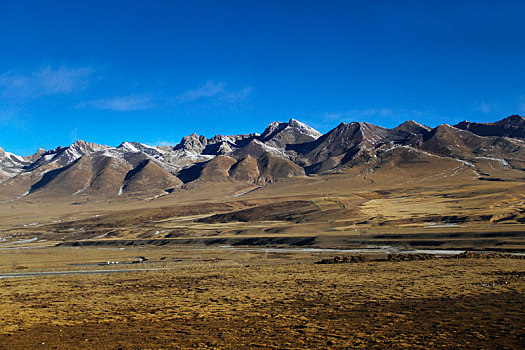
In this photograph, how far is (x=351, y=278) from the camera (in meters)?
34.1

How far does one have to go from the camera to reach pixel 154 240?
99.0 meters

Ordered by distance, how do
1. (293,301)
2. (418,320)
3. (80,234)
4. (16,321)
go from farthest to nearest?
(80,234)
(293,301)
(16,321)
(418,320)

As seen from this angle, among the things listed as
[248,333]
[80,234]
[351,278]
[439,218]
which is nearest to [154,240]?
[80,234]

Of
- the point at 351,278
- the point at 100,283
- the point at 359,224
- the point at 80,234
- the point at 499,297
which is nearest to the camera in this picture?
the point at 499,297

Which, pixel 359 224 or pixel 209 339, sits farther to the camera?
pixel 359 224

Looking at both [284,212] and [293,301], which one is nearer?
[293,301]

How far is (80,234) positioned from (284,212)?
64.1 meters

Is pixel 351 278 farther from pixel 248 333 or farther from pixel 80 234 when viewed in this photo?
pixel 80 234

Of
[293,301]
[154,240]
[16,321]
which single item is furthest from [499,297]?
[154,240]

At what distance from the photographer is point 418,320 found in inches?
758

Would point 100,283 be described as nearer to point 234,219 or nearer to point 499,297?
point 499,297

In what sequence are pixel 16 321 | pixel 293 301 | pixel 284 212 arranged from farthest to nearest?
pixel 284 212 → pixel 293 301 → pixel 16 321

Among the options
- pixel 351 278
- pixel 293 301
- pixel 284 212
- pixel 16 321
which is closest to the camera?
pixel 16 321

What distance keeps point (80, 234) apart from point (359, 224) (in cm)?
8382
